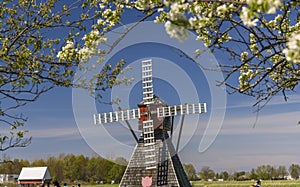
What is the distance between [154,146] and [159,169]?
1555mm

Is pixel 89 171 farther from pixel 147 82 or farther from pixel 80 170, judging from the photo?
pixel 147 82

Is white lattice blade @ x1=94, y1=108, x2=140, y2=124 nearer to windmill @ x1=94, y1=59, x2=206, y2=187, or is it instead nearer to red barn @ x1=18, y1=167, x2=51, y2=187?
windmill @ x1=94, y1=59, x2=206, y2=187

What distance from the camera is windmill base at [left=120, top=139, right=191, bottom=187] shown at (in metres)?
26.2

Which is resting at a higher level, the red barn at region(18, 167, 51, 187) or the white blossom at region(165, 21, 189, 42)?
the white blossom at region(165, 21, 189, 42)

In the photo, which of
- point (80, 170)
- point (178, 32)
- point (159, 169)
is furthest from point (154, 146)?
point (80, 170)

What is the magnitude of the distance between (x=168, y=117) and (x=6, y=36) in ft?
74.2

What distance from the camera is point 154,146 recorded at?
87.0 feet

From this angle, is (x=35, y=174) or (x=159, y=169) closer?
(x=159, y=169)

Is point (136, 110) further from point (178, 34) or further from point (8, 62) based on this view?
point (178, 34)

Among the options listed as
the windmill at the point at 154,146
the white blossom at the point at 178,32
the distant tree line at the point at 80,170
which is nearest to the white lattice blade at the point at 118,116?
the windmill at the point at 154,146

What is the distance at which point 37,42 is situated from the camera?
6344mm

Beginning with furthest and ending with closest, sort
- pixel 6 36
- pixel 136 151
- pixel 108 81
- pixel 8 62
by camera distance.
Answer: pixel 136 151 → pixel 108 81 → pixel 6 36 → pixel 8 62

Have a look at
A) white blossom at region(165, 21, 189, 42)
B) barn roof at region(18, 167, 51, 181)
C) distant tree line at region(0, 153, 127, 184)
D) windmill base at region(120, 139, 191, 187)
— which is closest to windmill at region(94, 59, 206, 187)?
windmill base at region(120, 139, 191, 187)

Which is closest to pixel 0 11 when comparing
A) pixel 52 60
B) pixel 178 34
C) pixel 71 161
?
pixel 52 60
